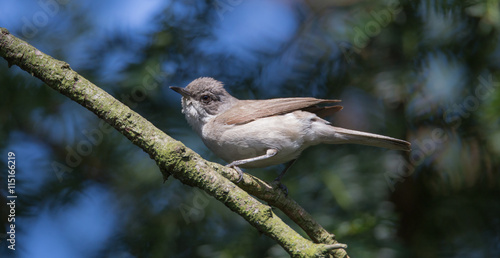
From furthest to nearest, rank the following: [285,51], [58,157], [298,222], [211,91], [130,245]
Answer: [211,91] → [285,51] → [58,157] → [130,245] → [298,222]

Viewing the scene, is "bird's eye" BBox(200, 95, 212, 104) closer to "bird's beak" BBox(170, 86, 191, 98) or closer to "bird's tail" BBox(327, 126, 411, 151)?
"bird's beak" BBox(170, 86, 191, 98)

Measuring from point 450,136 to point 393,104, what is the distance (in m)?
0.41

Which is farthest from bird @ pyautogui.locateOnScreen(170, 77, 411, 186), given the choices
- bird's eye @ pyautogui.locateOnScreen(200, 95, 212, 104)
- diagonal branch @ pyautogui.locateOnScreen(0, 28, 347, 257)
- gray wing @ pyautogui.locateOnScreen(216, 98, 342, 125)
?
diagonal branch @ pyautogui.locateOnScreen(0, 28, 347, 257)

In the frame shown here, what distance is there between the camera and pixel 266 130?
3.41 metres

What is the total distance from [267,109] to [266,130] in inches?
6.5

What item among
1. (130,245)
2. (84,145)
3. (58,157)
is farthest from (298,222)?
(58,157)

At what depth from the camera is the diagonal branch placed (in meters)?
2.03

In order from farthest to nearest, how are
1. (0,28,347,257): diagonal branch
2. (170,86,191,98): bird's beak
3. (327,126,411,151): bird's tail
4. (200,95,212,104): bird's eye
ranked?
(200,95,212,104): bird's eye, (170,86,191,98): bird's beak, (327,126,411,151): bird's tail, (0,28,347,257): diagonal branch

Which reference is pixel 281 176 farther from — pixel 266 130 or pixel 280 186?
pixel 266 130

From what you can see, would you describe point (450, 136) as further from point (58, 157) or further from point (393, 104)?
point (58, 157)

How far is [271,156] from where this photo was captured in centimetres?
321

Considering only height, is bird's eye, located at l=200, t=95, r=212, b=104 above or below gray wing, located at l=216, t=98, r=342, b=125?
above

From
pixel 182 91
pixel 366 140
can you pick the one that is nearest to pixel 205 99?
pixel 182 91

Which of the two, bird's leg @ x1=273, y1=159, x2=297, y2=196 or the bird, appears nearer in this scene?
bird's leg @ x1=273, y1=159, x2=297, y2=196
